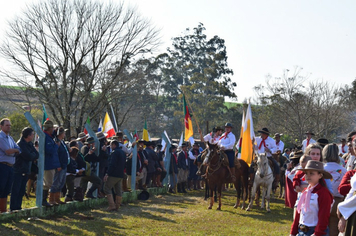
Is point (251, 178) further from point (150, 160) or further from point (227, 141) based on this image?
point (150, 160)

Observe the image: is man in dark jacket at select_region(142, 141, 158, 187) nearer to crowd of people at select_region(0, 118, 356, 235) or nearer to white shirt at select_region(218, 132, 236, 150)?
crowd of people at select_region(0, 118, 356, 235)

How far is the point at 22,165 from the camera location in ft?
37.4

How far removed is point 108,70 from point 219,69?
4018 cm

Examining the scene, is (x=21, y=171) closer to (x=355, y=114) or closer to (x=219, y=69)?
(x=355, y=114)

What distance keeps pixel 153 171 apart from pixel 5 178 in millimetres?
9966

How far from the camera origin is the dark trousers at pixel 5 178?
10.7 metres

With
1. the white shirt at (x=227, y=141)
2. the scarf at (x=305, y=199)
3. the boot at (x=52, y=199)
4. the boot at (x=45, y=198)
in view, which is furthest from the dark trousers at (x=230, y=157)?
the scarf at (x=305, y=199)

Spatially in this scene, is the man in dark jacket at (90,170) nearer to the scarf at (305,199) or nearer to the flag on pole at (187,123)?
the flag on pole at (187,123)

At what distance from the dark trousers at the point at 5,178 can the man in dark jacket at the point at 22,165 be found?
1.33 feet

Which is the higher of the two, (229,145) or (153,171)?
(229,145)

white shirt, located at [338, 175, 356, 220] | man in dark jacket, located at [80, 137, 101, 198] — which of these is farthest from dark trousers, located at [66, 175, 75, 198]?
white shirt, located at [338, 175, 356, 220]

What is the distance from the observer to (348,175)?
21.9ft

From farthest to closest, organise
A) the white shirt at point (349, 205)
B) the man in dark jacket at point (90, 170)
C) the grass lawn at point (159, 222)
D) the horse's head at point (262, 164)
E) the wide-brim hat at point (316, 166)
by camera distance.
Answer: the horse's head at point (262, 164) → the man in dark jacket at point (90, 170) → the grass lawn at point (159, 222) → the wide-brim hat at point (316, 166) → the white shirt at point (349, 205)

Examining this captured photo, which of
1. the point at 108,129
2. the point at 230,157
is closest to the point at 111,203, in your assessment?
the point at 230,157
